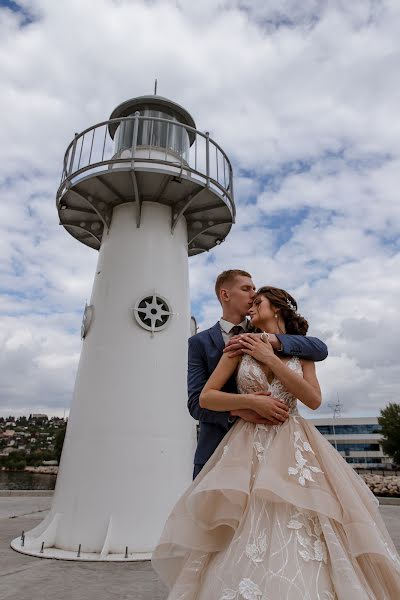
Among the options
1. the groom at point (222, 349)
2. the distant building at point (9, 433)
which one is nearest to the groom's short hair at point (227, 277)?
the groom at point (222, 349)

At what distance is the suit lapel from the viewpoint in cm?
266

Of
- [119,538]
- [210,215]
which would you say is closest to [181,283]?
[210,215]

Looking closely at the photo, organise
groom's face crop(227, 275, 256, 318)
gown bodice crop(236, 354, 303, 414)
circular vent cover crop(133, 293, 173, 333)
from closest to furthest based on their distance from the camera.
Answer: gown bodice crop(236, 354, 303, 414) → groom's face crop(227, 275, 256, 318) → circular vent cover crop(133, 293, 173, 333)

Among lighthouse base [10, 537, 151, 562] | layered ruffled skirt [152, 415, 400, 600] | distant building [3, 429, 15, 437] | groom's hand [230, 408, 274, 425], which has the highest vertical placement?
distant building [3, 429, 15, 437]

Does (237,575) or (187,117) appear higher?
(187,117)

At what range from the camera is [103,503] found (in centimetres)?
628

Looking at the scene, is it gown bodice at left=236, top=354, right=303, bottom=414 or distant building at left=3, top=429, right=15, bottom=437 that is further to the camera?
distant building at left=3, top=429, right=15, bottom=437

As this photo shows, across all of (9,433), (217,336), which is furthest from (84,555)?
(9,433)

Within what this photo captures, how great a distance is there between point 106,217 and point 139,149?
5.05 ft

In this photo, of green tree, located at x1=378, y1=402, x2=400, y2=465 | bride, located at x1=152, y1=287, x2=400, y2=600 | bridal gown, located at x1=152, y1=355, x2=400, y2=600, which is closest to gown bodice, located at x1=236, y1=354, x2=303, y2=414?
bride, located at x1=152, y1=287, x2=400, y2=600

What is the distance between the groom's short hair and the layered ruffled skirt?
1.06 m

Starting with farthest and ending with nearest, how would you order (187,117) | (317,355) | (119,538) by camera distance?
(187,117)
(119,538)
(317,355)

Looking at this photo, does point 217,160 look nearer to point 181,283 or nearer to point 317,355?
point 181,283

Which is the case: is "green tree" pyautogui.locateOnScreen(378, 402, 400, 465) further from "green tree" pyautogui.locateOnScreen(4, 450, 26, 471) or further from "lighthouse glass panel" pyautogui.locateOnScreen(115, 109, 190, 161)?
"green tree" pyautogui.locateOnScreen(4, 450, 26, 471)
